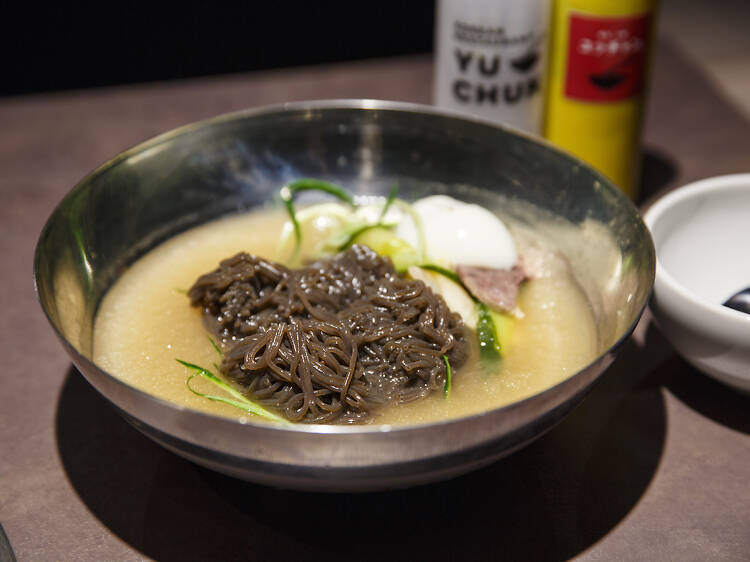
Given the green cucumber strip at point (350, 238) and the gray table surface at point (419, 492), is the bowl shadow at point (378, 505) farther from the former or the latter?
the green cucumber strip at point (350, 238)

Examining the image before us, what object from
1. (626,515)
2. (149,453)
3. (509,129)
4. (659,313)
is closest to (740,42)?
(509,129)

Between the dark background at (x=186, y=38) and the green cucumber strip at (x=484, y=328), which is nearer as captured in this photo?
the green cucumber strip at (x=484, y=328)

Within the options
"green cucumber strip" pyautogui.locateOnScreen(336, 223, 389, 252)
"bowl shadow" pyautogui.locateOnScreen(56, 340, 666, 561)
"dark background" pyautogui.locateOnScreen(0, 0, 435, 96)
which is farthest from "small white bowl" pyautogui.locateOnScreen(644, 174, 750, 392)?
"dark background" pyautogui.locateOnScreen(0, 0, 435, 96)

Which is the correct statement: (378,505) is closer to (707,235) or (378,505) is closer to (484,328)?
(484,328)

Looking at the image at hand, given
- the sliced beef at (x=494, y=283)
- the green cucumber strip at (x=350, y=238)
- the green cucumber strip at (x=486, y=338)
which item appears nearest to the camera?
the green cucumber strip at (x=486, y=338)

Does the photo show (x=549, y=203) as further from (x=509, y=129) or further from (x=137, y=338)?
(x=137, y=338)

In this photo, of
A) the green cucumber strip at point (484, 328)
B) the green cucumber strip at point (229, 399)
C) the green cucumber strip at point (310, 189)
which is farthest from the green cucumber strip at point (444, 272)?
the green cucumber strip at point (229, 399)
